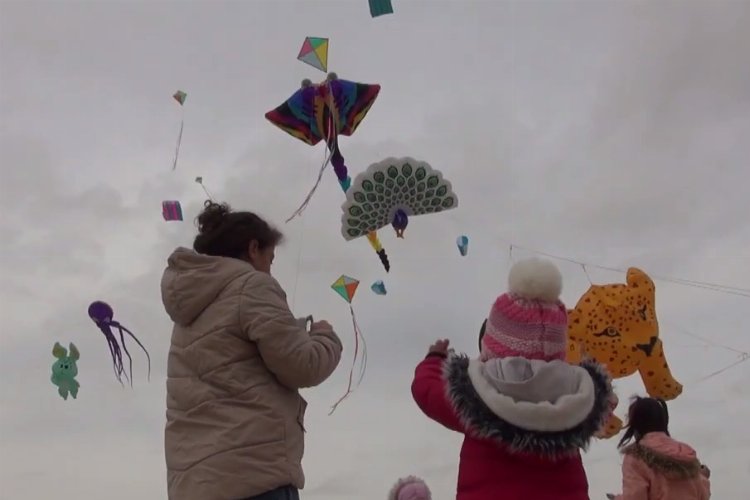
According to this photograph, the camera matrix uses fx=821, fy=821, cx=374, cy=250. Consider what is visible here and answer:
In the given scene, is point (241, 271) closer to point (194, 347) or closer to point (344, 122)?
point (194, 347)

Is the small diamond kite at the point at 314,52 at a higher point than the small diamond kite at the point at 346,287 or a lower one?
higher

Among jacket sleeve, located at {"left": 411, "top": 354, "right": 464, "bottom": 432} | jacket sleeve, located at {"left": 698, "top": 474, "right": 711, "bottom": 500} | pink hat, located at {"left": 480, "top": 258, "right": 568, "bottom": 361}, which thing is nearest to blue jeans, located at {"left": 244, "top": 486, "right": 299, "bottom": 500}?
jacket sleeve, located at {"left": 411, "top": 354, "right": 464, "bottom": 432}

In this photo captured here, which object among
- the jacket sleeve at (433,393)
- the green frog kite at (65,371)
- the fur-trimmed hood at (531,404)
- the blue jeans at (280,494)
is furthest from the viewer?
the green frog kite at (65,371)

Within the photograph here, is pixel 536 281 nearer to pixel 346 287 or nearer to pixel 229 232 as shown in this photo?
pixel 229 232

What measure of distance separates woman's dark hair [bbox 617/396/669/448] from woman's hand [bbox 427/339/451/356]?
1.47 m

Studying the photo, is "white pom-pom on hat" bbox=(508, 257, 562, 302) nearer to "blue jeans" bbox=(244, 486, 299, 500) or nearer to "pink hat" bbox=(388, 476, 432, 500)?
"blue jeans" bbox=(244, 486, 299, 500)

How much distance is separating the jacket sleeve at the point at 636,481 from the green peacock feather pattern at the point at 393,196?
242 centimetres

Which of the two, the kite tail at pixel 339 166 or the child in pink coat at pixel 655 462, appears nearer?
the child in pink coat at pixel 655 462

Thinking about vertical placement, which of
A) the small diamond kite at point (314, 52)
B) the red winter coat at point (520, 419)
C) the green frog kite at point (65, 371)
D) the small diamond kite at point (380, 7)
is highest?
the small diamond kite at point (314, 52)

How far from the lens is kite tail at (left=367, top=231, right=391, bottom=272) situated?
18.5 feet

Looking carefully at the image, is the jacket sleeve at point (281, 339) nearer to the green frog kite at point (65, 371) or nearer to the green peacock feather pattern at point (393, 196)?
the green peacock feather pattern at point (393, 196)

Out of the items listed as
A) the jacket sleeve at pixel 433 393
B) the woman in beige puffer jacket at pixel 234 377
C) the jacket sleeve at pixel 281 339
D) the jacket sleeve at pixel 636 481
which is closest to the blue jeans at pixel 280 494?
the woman in beige puffer jacket at pixel 234 377

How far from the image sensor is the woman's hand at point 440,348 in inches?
96.1

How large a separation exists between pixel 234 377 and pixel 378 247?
3.61 metres
